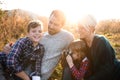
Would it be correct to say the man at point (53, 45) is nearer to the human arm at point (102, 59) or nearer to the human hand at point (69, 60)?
the human hand at point (69, 60)

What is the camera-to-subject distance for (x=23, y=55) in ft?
16.8

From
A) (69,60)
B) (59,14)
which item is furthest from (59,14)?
(69,60)

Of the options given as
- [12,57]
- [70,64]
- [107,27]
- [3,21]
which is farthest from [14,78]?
[107,27]

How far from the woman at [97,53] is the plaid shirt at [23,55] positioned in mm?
564

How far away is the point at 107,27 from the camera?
1177 inches

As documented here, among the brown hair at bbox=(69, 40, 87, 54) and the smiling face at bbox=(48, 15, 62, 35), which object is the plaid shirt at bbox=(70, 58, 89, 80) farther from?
the smiling face at bbox=(48, 15, 62, 35)

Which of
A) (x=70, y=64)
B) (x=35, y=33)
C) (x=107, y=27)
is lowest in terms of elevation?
(x=107, y=27)

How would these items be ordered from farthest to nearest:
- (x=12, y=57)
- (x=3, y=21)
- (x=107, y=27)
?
(x=107, y=27) → (x=3, y=21) → (x=12, y=57)

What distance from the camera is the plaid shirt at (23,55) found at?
5004mm

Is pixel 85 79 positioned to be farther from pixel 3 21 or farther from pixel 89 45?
pixel 3 21

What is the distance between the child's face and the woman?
47 centimetres

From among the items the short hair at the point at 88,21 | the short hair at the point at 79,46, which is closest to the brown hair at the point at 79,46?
the short hair at the point at 79,46

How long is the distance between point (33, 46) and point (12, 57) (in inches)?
12.1

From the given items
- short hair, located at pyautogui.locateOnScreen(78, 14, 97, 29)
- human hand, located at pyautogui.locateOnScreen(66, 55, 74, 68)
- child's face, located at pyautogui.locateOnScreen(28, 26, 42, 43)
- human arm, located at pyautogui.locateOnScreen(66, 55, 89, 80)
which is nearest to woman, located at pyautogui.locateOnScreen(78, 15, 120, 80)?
short hair, located at pyautogui.locateOnScreen(78, 14, 97, 29)
